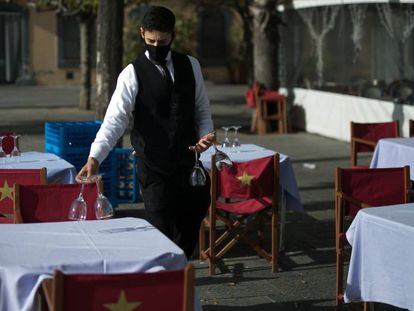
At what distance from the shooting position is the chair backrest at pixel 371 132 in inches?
387

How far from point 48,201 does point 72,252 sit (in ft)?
3.77

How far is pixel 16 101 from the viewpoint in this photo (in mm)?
23188

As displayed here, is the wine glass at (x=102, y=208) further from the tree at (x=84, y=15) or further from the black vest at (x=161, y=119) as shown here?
Result: the tree at (x=84, y=15)

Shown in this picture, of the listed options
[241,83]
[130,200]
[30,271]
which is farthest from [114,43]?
[241,83]

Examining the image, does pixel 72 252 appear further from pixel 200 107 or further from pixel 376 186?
pixel 376 186

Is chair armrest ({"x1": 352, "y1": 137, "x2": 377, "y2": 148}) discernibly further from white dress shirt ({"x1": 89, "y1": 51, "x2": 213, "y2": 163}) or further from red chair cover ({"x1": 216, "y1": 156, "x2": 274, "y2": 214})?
white dress shirt ({"x1": 89, "y1": 51, "x2": 213, "y2": 163})

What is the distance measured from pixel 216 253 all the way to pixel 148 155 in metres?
2.45

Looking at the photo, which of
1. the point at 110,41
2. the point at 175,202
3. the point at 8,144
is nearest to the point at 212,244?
the point at 175,202

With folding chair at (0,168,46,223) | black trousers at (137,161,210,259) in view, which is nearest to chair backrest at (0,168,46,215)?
folding chair at (0,168,46,223)

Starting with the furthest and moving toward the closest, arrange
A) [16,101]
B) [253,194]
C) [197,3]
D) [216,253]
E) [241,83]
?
1. [241,83]
2. [197,3]
3. [16,101]
4. [216,253]
5. [253,194]

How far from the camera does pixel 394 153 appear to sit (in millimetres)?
8656

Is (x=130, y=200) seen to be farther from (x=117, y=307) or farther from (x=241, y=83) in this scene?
(x=241, y=83)

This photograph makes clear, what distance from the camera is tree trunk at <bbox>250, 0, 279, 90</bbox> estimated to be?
54.0ft

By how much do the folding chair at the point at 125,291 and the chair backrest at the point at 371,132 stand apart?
6601 millimetres
